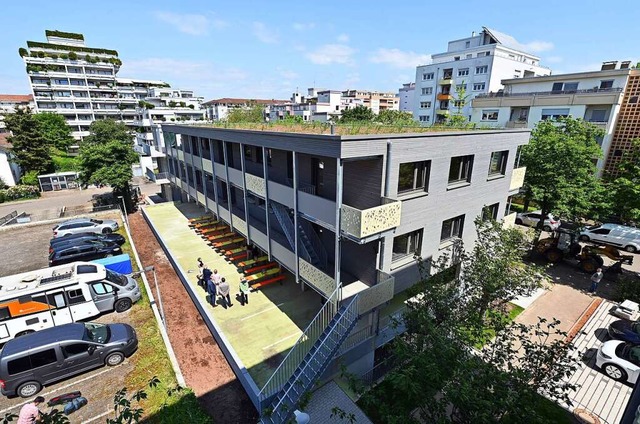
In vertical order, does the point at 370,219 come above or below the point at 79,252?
above

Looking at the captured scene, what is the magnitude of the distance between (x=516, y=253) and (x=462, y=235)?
3.82 m

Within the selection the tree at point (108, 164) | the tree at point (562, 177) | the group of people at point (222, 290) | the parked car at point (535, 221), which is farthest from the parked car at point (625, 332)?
the tree at point (108, 164)

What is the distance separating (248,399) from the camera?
38.4 ft

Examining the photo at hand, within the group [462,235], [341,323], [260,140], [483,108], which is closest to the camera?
[341,323]

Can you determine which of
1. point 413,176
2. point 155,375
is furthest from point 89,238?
point 413,176

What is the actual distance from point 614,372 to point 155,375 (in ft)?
60.9

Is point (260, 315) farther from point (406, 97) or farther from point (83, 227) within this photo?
point (406, 97)

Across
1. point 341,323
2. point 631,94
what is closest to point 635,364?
point 341,323

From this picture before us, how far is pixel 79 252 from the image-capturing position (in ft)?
69.6

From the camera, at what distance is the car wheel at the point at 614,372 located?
12.7 metres

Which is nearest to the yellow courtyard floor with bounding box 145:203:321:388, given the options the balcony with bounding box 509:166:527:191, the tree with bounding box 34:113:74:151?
the balcony with bounding box 509:166:527:191

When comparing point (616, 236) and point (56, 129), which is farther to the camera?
point (56, 129)

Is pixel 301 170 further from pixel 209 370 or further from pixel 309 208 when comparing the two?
pixel 209 370

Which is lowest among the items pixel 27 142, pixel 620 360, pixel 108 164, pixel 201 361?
pixel 201 361
